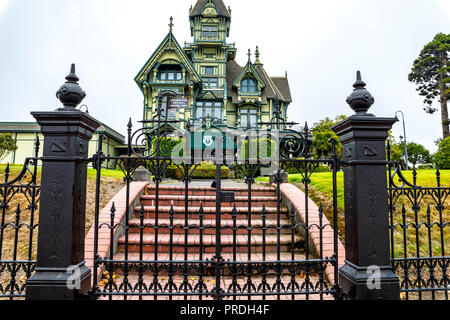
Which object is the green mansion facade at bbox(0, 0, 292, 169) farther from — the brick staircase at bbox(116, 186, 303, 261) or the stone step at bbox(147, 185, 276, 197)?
the brick staircase at bbox(116, 186, 303, 261)

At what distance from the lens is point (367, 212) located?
120 inches

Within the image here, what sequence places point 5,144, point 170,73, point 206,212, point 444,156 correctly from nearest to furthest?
point 206,212 < point 5,144 < point 444,156 < point 170,73

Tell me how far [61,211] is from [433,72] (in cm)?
3928

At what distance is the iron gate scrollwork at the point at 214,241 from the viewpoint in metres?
3.16

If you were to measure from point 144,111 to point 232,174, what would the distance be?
12.9 metres

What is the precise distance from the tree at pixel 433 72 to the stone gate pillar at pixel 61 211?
3416cm

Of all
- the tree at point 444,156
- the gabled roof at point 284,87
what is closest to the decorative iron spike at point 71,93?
the tree at point 444,156

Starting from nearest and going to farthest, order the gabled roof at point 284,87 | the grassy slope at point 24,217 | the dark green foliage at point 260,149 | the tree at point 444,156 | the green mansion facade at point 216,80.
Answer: the grassy slope at point 24,217, the dark green foliage at point 260,149, the tree at point 444,156, the green mansion facade at point 216,80, the gabled roof at point 284,87

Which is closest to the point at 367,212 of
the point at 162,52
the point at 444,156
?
the point at 444,156

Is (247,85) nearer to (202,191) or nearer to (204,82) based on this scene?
(204,82)

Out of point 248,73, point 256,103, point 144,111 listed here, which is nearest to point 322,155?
point 256,103

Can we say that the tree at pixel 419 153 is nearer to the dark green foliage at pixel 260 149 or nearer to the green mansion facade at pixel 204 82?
the green mansion facade at pixel 204 82

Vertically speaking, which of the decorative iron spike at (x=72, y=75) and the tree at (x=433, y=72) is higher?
the tree at (x=433, y=72)

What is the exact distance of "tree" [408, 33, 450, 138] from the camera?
27533 millimetres
